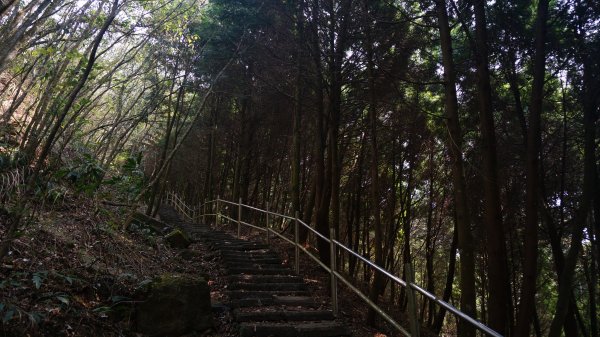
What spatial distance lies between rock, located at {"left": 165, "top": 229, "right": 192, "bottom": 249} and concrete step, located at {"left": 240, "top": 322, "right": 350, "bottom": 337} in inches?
166

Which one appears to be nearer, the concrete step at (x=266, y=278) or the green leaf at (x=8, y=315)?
the green leaf at (x=8, y=315)

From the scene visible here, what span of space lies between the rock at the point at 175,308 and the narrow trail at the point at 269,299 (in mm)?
479

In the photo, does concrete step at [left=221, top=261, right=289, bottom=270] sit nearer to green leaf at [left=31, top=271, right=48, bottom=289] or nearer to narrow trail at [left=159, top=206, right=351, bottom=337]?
narrow trail at [left=159, top=206, right=351, bottom=337]

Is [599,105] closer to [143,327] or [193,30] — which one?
[143,327]

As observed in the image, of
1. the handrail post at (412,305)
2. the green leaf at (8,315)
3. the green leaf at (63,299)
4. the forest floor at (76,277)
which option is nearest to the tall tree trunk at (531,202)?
the forest floor at (76,277)

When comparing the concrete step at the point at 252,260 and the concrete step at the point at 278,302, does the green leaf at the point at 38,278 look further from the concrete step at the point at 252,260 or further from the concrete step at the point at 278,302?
the concrete step at the point at 252,260

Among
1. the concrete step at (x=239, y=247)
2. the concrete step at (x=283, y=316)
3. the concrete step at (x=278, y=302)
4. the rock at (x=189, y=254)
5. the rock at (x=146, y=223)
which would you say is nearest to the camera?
the concrete step at (x=283, y=316)

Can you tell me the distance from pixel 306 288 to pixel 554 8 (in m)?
7.41

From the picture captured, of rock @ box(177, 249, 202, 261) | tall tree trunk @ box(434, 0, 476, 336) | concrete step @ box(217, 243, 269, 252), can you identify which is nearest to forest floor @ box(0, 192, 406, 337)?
rock @ box(177, 249, 202, 261)

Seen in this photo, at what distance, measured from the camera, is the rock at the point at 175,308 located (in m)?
4.15

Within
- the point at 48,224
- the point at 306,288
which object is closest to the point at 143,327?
the point at 48,224

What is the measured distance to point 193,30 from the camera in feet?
39.9

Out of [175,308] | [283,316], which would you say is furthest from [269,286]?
[175,308]

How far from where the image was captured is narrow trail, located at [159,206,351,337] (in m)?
4.62
